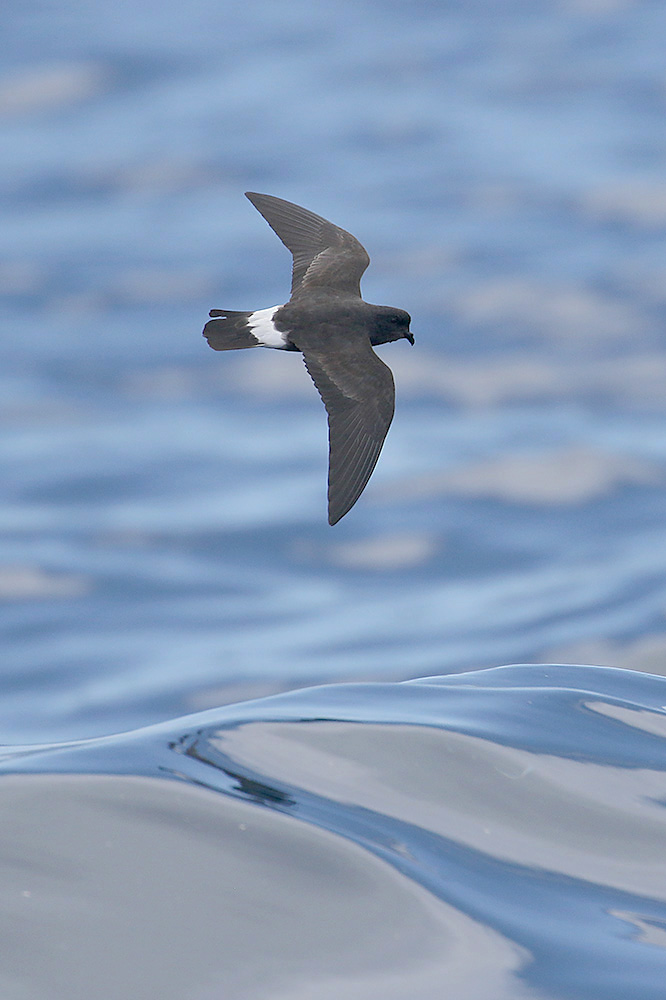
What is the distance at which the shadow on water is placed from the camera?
3.96 metres

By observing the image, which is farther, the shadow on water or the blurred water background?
the blurred water background

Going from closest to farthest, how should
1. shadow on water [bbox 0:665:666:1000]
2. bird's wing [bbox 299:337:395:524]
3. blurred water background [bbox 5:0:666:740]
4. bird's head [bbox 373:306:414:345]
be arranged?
shadow on water [bbox 0:665:666:1000] → bird's wing [bbox 299:337:395:524] → bird's head [bbox 373:306:414:345] → blurred water background [bbox 5:0:666:740]

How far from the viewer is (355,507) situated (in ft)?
74.3

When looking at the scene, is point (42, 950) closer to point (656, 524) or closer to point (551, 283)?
point (656, 524)

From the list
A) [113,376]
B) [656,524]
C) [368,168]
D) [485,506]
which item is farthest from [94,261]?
[656,524]

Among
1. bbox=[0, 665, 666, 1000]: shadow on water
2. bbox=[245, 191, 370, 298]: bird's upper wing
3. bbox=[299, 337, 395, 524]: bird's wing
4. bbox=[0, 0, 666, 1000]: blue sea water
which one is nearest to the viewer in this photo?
bbox=[0, 665, 666, 1000]: shadow on water

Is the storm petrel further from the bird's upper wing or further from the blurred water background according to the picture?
the blurred water background

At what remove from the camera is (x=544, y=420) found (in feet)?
79.9

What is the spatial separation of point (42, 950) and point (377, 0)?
35.0 meters

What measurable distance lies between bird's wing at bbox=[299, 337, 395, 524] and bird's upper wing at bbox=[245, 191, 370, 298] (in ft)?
2.18

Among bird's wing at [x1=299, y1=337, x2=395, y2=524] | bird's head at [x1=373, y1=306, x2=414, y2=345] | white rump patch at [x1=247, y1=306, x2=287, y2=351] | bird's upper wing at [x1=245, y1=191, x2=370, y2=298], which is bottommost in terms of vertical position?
bird's wing at [x1=299, y1=337, x2=395, y2=524]

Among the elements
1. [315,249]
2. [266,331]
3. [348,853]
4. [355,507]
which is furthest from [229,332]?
[355,507]

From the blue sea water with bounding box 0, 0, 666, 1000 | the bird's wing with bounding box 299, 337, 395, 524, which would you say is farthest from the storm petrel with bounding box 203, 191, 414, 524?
the blue sea water with bounding box 0, 0, 666, 1000

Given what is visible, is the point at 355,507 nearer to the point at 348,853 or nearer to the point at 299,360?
the point at 299,360
